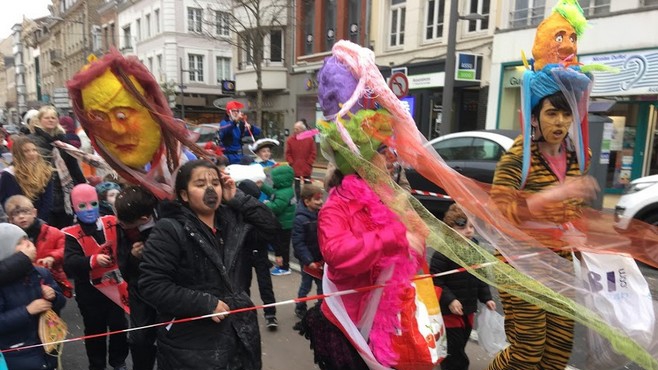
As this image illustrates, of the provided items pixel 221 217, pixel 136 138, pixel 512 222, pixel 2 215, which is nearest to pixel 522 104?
pixel 512 222

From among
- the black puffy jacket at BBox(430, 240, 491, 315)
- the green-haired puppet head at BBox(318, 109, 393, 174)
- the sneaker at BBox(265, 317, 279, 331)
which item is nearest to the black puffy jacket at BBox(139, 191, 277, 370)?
the green-haired puppet head at BBox(318, 109, 393, 174)

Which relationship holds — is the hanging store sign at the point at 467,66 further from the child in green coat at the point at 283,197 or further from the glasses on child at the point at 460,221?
the glasses on child at the point at 460,221

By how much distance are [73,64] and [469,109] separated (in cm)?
4710

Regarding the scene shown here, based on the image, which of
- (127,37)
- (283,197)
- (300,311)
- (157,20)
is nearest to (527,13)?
(283,197)

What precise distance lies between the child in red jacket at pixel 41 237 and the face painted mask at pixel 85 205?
366mm

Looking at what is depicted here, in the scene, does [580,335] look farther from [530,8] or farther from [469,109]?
[469,109]

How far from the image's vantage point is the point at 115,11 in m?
41.4

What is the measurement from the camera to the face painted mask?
10.6ft

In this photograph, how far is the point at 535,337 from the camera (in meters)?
2.53

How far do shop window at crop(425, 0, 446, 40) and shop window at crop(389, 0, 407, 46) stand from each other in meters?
1.24

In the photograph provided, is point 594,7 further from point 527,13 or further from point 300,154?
point 300,154

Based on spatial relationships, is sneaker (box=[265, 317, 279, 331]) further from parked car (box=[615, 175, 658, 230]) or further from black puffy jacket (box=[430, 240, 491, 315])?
parked car (box=[615, 175, 658, 230])

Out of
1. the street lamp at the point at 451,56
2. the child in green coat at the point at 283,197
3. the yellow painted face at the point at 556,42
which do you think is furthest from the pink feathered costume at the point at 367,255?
the street lamp at the point at 451,56

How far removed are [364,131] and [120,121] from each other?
1394mm
